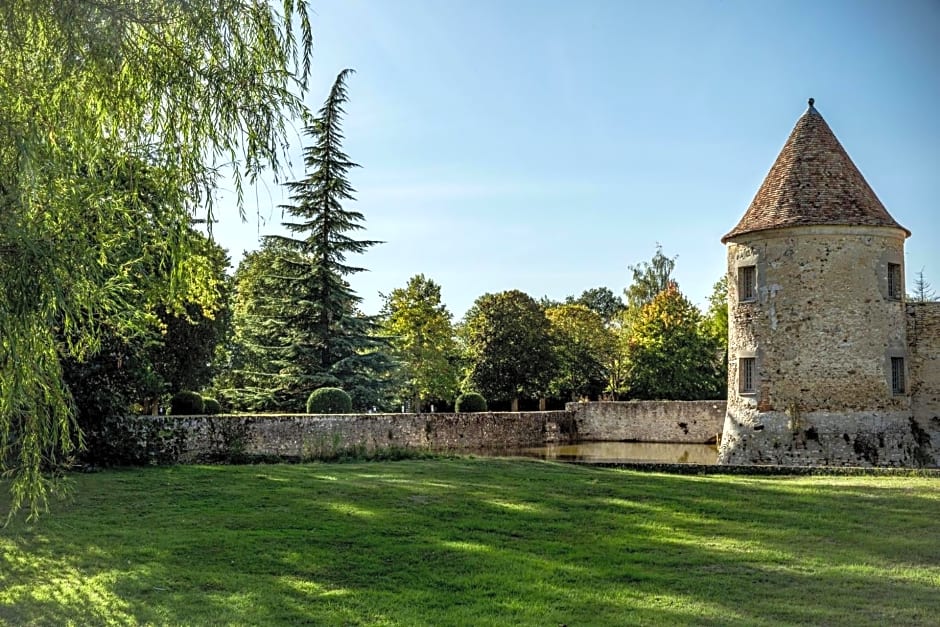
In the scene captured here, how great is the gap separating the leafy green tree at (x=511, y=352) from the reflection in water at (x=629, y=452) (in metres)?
8.92

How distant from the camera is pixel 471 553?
8.78 meters

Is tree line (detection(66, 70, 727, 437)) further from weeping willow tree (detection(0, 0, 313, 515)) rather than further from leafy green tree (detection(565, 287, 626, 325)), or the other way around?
leafy green tree (detection(565, 287, 626, 325))

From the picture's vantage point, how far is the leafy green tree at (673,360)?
41.8 metres

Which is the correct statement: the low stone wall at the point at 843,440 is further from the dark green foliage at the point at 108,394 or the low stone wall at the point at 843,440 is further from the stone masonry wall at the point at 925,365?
the dark green foliage at the point at 108,394

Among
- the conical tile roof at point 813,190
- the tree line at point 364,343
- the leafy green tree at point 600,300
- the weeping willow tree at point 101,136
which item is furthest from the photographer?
the leafy green tree at point 600,300

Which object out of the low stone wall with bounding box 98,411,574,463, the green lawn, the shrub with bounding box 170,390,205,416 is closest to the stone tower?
the green lawn

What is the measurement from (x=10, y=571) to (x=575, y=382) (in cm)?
4014

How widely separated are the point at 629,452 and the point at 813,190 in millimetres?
10987

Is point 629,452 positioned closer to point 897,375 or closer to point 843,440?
point 843,440

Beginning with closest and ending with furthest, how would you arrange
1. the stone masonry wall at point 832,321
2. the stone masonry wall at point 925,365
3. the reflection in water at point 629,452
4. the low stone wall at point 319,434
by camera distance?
the low stone wall at point 319,434, the stone masonry wall at point 832,321, the stone masonry wall at point 925,365, the reflection in water at point 629,452

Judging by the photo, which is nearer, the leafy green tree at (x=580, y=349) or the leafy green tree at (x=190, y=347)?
the leafy green tree at (x=190, y=347)

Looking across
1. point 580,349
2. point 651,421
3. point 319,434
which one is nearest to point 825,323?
point 319,434

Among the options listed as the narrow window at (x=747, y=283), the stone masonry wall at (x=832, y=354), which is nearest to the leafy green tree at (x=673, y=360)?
the narrow window at (x=747, y=283)

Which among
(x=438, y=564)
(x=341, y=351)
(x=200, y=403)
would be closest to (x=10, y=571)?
(x=438, y=564)
